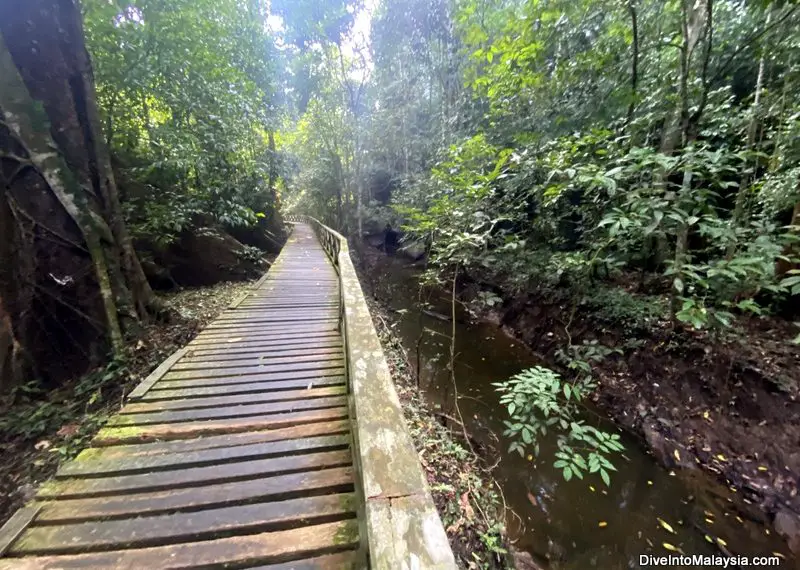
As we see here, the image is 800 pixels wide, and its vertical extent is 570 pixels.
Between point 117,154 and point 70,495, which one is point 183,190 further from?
point 70,495

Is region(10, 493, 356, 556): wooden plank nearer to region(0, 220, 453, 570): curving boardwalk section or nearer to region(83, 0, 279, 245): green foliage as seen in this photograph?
region(0, 220, 453, 570): curving boardwalk section

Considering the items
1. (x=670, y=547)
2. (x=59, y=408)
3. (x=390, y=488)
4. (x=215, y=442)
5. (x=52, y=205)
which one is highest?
(x=52, y=205)

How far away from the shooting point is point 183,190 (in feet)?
23.6

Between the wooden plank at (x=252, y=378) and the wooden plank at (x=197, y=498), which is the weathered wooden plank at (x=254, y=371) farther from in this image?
the wooden plank at (x=197, y=498)

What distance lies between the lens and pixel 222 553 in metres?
1.75

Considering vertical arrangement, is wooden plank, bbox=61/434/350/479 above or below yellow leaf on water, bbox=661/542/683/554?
above

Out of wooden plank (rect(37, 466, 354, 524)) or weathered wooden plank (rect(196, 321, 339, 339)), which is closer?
wooden plank (rect(37, 466, 354, 524))

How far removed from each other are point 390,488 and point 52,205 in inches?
212

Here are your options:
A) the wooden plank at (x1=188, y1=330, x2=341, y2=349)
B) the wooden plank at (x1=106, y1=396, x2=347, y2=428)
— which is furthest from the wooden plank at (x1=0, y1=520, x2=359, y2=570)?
the wooden plank at (x1=188, y1=330, x2=341, y2=349)

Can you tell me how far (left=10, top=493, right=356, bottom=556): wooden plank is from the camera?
1800mm

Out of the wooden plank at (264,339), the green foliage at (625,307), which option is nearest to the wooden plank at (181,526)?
the wooden plank at (264,339)

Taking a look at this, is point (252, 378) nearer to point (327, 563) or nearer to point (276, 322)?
point (276, 322)

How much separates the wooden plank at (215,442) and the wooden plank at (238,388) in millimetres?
659

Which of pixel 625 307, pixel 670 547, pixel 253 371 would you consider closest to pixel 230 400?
pixel 253 371
